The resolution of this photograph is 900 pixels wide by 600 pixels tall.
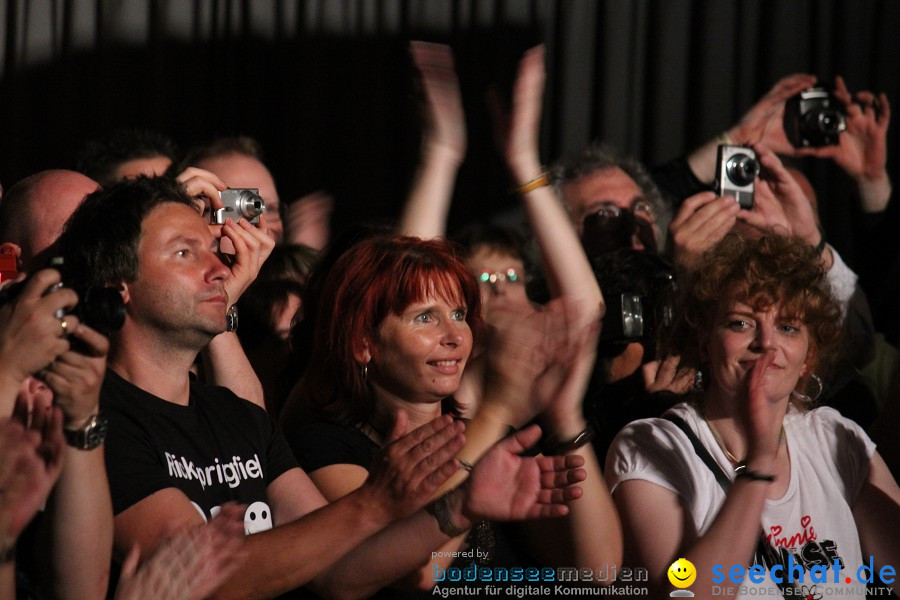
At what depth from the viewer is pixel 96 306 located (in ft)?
4.32

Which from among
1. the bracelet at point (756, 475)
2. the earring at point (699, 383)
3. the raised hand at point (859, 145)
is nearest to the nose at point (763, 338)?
the earring at point (699, 383)

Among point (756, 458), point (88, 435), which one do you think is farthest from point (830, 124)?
point (88, 435)

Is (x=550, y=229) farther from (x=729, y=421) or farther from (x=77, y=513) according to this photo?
(x=77, y=513)

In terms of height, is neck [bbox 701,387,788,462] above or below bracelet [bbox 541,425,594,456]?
below

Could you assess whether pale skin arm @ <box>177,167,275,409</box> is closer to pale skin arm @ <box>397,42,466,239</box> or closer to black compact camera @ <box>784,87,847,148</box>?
pale skin arm @ <box>397,42,466,239</box>

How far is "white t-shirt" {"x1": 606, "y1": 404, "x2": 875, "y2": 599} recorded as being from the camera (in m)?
1.82

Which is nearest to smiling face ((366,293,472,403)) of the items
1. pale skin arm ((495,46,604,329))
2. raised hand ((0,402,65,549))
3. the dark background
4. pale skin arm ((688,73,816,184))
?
pale skin arm ((495,46,604,329))

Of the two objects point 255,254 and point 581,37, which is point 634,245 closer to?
point 255,254

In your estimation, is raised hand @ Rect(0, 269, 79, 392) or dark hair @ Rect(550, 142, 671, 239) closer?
raised hand @ Rect(0, 269, 79, 392)

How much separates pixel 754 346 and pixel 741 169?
0.77 m

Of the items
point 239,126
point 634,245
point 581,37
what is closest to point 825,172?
point 581,37

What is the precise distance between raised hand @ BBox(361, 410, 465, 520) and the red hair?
1.30ft

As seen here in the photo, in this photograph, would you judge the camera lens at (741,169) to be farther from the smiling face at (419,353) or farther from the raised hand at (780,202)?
the smiling face at (419,353)

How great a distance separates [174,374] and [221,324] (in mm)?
102
